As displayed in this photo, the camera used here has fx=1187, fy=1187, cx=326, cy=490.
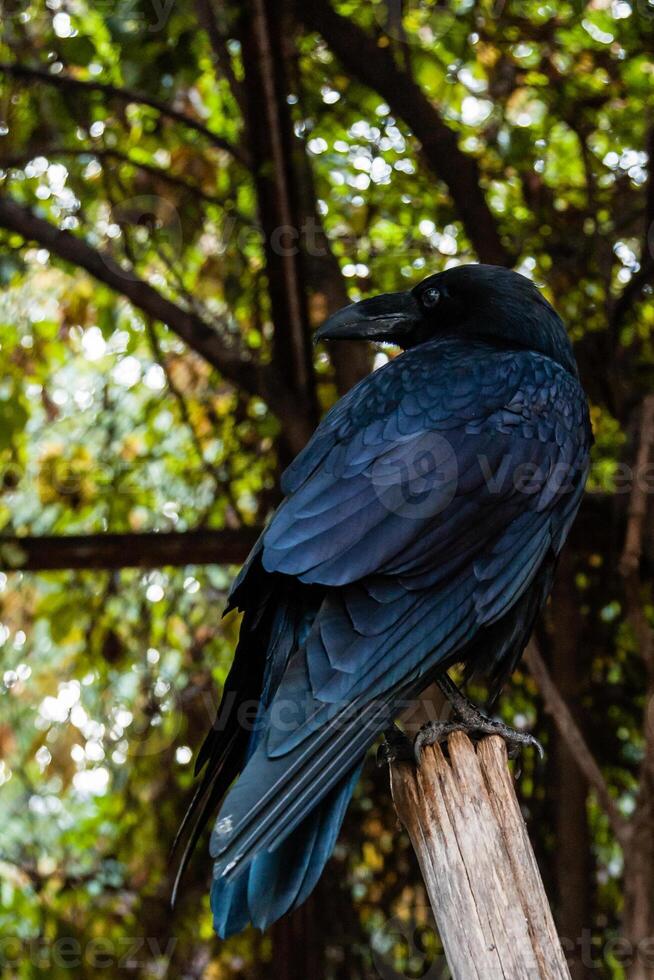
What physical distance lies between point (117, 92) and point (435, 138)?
42.1 inches

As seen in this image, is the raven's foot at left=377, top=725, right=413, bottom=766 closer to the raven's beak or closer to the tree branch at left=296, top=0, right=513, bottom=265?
the raven's beak

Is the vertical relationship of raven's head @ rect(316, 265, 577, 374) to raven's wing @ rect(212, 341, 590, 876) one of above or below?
above

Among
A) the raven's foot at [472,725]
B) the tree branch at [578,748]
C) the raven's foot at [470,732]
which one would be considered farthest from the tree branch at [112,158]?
the raven's foot at [470,732]

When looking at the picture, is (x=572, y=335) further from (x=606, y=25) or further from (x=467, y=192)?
(x=606, y=25)

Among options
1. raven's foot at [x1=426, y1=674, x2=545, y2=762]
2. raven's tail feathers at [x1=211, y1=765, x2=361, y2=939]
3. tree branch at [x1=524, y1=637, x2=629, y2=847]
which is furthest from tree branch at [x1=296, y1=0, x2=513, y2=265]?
raven's tail feathers at [x1=211, y1=765, x2=361, y2=939]

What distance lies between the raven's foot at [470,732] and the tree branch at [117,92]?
225 cm

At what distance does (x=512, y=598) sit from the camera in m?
2.45

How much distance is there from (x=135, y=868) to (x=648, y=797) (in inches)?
73.2

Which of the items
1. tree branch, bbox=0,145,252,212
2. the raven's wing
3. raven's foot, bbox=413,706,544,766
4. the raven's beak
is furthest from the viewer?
tree branch, bbox=0,145,252,212

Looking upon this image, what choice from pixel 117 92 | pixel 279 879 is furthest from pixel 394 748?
pixel 117 92

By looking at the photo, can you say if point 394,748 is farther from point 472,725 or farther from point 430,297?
point 430,297

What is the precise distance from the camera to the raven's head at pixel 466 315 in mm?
2924

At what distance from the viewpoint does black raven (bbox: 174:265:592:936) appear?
75.9 inches

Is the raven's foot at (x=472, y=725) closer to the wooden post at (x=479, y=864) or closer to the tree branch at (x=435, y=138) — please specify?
the wooden post at (x=479, y=864)
